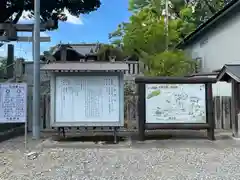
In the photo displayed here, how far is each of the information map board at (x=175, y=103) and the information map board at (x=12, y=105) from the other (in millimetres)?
4189

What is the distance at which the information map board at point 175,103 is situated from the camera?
12.8 metres

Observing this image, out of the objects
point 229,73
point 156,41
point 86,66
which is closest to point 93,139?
point 86,66

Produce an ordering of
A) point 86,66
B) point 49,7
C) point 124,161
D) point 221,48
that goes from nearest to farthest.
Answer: point 124,161 → point 86,66 → point 221,48 → point 49,7

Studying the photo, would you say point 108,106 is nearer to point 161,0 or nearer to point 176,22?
point 176,22

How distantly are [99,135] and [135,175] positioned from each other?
21.0 ft

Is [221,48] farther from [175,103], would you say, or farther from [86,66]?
[86,66]

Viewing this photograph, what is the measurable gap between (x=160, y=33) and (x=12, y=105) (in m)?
18.3

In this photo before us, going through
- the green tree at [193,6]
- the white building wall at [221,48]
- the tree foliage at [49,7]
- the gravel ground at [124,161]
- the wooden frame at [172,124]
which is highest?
the green tree at [193,6]

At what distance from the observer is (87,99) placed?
40.8ft

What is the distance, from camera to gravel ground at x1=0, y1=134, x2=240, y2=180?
790 cm

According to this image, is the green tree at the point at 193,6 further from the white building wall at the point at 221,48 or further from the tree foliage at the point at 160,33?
the white building wall at the point at 221,48

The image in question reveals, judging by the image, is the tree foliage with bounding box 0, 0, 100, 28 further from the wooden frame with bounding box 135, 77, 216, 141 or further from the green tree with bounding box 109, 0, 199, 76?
the wooden frame with bounding box 135, 77, 216, 141

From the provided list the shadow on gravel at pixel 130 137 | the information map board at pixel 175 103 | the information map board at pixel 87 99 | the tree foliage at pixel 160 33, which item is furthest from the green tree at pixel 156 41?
the information map board at pixel 87 99

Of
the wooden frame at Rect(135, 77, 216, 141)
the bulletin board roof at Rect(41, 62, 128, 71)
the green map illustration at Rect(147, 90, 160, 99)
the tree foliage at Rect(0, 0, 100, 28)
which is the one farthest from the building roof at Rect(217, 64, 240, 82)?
the tree foliage at Rect(0, 0, 100, 28)
